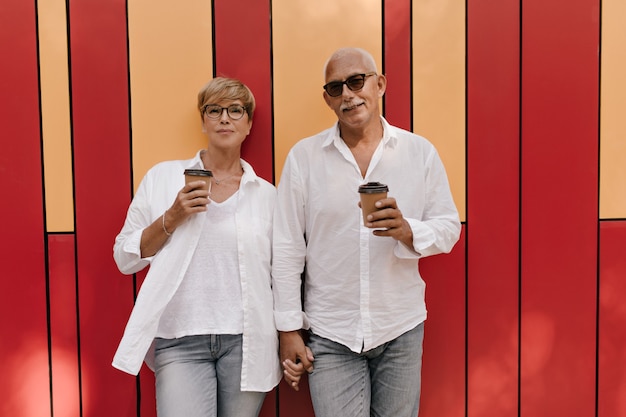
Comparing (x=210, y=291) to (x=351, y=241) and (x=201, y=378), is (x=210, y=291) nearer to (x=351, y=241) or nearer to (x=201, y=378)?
(x=201, y=378)

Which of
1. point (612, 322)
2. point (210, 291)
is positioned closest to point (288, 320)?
point (210, 291)

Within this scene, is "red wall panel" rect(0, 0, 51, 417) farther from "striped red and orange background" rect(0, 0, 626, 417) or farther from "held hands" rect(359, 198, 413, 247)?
"held hands" rect(359, 198, 413, 247)

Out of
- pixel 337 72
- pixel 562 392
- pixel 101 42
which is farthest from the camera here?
pixel 562 392

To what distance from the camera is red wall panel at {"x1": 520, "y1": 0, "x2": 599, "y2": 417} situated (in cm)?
218

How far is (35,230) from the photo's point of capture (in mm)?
2111

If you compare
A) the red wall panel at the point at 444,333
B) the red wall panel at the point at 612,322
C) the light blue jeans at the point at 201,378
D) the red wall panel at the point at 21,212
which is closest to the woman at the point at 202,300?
the light blue jeans at the point at 201,378

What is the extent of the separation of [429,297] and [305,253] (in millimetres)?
705

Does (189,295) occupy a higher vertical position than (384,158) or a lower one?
lower

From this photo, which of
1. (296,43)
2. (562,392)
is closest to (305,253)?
(296,43)

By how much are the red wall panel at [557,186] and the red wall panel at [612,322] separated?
5cm

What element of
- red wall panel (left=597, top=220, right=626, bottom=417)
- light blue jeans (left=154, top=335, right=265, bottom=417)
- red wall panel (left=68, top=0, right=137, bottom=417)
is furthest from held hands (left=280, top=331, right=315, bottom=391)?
red wall panel (left=597, top=220, right=626, bottom=417)

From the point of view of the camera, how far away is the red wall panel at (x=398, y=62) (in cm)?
213

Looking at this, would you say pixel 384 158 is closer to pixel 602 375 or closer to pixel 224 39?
pixel 224 39

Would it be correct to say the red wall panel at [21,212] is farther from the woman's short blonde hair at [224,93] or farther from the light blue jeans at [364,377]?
the light blue jeans at [364,377]
